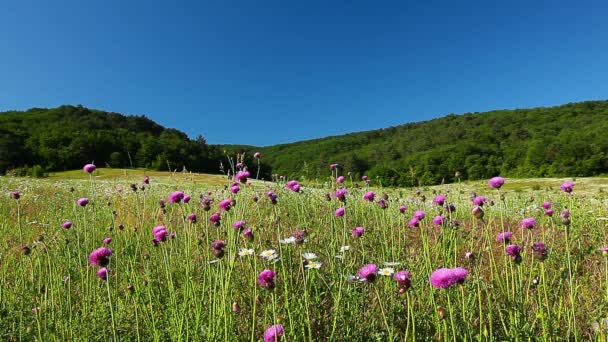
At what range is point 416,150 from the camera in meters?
88.0

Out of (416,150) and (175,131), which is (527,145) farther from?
(175,131)

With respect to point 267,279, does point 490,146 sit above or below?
above

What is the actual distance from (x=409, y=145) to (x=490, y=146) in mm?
25265

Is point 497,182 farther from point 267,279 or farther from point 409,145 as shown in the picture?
point 409,145

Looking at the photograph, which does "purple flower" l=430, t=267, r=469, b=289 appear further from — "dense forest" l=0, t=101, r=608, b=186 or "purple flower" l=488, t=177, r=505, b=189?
"dense forest" l=0, t=101, r=608, b=186

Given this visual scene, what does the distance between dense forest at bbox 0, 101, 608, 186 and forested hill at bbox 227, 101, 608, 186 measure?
168 mm

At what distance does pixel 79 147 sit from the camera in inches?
2090

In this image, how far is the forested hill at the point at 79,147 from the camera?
50.3 m

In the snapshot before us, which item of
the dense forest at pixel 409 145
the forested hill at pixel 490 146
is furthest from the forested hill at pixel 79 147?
the forested hill at pixel 490 146

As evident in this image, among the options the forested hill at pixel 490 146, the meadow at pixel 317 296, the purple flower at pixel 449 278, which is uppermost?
the forested hill at pixel 490 146

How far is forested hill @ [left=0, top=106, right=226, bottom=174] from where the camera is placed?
5028 centimetres

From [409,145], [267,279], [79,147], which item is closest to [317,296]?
[267,279]

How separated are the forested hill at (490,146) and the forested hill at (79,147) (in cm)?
1638

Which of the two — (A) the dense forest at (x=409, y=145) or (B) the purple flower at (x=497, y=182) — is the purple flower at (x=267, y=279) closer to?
(B) the purple flower at (x=497, y=182)
